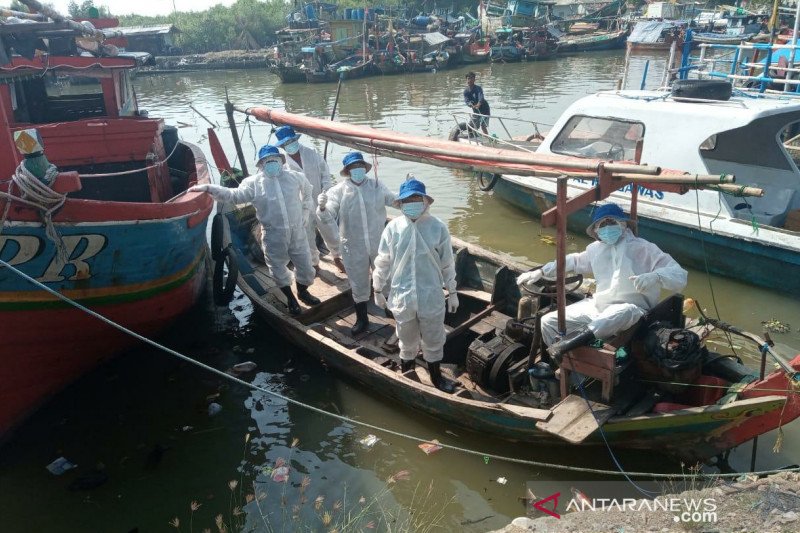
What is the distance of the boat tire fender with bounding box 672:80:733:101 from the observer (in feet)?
26.2

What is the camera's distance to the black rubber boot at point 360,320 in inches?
252

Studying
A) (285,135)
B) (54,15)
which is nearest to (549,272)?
(285,135)

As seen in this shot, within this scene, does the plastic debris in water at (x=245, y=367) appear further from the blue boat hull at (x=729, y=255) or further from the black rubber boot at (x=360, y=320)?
the blue boat hull at (x=729, y=255)

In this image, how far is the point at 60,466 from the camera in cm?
516

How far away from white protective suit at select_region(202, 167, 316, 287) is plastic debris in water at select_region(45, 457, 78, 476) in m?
2.60

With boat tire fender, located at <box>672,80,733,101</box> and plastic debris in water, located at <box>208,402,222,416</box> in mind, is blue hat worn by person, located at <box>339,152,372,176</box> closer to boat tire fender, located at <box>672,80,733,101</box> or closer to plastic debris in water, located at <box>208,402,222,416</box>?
plastic debris in water, located at <box>208,402,222,416</box>

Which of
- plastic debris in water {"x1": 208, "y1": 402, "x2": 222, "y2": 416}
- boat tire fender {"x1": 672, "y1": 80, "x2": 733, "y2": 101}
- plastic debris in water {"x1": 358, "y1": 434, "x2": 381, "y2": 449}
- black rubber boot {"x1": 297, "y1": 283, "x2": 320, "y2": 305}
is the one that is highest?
boat tire fender {"x1": 672, "y1": 80, "x2": 733, "y2": 101}

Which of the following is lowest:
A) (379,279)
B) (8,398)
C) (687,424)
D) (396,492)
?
(396,492)

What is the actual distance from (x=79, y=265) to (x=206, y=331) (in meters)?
2.38

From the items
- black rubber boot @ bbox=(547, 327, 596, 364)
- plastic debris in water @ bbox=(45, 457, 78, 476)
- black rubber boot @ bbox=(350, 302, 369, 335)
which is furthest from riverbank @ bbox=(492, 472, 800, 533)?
plastic debris in water @ bbox=(45, 457, 78, 476)

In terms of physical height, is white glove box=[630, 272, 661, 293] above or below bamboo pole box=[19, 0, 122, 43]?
below

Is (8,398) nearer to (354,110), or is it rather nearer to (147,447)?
(147,447)

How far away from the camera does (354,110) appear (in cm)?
2348

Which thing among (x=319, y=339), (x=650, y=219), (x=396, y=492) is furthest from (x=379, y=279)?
(x=650, y=219)
